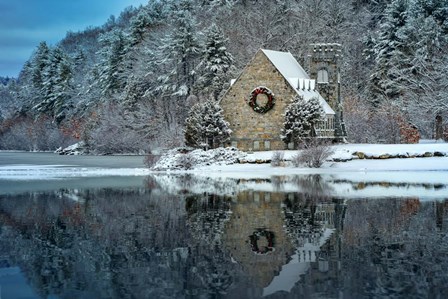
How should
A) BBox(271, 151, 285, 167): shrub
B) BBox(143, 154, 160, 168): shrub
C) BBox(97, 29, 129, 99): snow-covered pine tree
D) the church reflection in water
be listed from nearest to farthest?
1. the church reflection in water
2. BBox(271, 151, 285, 167): shrub
3. BBox(143, 154, 160, 168): shrub
4. BBox(97, 29, 129, 99): snow-covered pine tree

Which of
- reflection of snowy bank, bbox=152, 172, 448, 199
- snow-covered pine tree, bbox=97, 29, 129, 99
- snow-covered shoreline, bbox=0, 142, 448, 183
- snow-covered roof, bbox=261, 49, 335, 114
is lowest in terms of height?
reflection of snowy bank, bbox=152, 172, 448, 199

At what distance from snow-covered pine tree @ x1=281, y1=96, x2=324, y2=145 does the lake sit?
66.7 feet

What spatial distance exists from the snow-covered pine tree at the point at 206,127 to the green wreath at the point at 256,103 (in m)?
2.51

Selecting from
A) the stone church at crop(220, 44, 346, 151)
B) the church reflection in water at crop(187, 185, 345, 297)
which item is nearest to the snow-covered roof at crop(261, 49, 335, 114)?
the stone church at crop(220, 44, 346, 151)

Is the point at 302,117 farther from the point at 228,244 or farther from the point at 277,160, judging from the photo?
the point at 228,244

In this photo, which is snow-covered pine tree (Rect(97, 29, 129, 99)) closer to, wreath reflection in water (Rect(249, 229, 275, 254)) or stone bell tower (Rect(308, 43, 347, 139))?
stone bell tower (Rect(308, 43, 347, 139))

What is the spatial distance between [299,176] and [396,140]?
2008 cm

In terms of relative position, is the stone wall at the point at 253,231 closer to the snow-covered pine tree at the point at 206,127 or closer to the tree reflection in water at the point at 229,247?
the tree reflection in water at the point at 229,247

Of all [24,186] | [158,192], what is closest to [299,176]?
[158,192]

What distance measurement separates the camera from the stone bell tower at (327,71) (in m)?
46.4

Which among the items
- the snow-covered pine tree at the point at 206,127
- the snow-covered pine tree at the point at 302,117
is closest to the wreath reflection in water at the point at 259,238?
the snow-covered pine tree at the point at 302,117

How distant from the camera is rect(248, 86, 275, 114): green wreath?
43062 mm

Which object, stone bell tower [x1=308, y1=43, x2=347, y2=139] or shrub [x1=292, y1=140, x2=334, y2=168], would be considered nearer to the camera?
shrub [x1=292, y1=140, x2=334, y2=168]

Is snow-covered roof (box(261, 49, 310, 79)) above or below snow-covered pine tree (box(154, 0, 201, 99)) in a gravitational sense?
below
